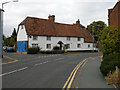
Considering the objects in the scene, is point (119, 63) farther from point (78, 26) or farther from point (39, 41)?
point (78, 26)

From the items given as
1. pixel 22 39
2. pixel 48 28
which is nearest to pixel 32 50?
pixel 22 39

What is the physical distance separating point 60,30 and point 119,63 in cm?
3549

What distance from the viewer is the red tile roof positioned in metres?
36.2

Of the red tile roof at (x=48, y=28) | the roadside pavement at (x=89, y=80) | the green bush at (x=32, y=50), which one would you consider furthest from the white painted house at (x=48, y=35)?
the roadside pavement at (x=89, y=80)

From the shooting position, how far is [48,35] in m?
37.9

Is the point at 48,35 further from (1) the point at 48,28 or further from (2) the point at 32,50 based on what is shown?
(2) the point at 32,50

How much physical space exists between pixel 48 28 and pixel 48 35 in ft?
9.29

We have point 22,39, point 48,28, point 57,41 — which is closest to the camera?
point 22,39

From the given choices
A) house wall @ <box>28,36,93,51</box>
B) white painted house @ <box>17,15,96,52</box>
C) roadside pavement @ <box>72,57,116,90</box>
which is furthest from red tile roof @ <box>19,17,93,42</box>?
roadside pavement @ <box>72,57,116,90</box>

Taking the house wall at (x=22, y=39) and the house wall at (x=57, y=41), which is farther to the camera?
the house wall at (x=57, y=41)

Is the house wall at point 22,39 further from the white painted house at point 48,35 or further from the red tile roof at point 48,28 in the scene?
the red tile roof at point 48,28

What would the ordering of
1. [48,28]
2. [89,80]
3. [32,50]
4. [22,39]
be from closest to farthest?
1. [89,80]
2. [32,50]
3. [22,39]
4. [48,28]

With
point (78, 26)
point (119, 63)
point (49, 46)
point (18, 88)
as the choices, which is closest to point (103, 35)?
point (119, 63)

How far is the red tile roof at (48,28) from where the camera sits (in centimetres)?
3622
